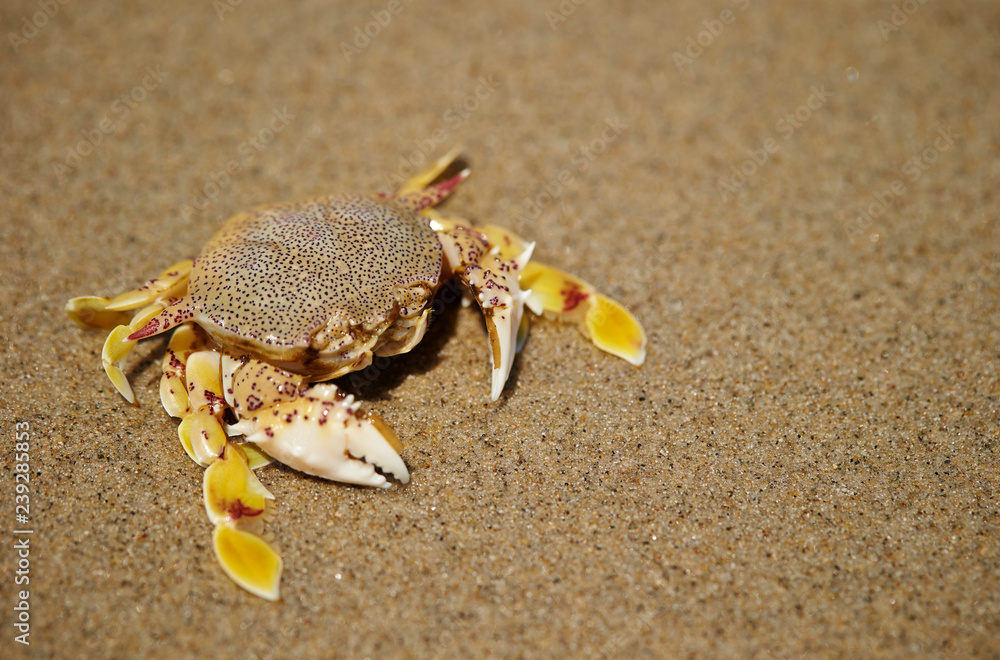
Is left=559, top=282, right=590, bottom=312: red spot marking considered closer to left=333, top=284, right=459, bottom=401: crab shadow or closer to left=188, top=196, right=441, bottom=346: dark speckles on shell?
left=333, top=284, right=459, bottom=401: crab shadow

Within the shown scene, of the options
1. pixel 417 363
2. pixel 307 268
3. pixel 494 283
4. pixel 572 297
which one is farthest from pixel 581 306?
pixel 307 268

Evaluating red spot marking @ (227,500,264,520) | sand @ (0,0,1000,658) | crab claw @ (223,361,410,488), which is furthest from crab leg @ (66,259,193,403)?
red spot marking @ (227,500,264,520)

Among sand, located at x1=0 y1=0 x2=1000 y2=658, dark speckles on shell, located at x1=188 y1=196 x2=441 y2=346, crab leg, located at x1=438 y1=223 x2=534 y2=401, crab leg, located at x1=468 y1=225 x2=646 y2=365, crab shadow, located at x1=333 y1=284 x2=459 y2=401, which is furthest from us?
crab leg, located at x1=468 y1=225 x2=646 y2=365

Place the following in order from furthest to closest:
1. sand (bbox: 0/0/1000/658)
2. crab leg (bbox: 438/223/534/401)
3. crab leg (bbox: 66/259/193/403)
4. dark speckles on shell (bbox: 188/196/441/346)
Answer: crab leg (bbox: 438/223/534/401)
crab leg (bbox: 66/259/193/403)
dark speckles on shell (bbox: 188/196/441/346)
sand (bbox: 0/0/1000/658)

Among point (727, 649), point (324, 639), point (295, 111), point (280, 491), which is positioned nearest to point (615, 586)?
point (727, 649)

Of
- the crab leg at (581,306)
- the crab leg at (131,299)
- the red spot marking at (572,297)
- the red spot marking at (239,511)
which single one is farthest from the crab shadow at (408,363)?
the crab leg at (131,299)

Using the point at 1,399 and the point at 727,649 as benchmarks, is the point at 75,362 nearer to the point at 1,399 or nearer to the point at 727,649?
the point at 1,399

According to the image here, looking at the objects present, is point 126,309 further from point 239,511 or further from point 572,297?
point 572,297
